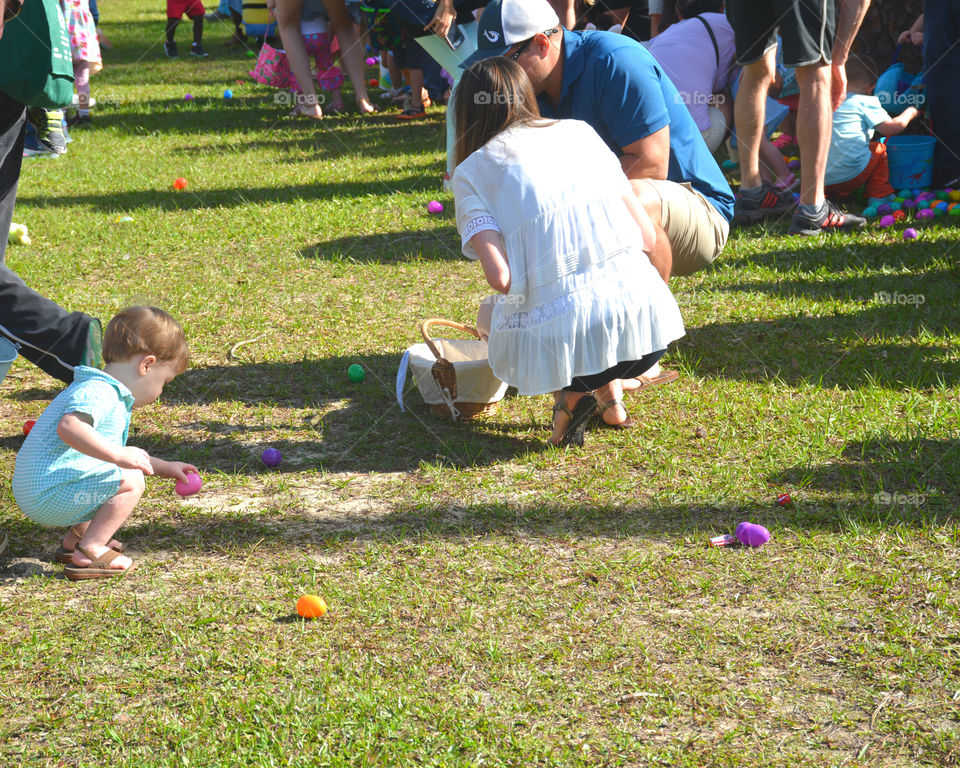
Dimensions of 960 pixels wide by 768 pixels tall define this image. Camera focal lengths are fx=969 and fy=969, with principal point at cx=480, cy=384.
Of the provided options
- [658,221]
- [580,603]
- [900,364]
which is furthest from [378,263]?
[580,603]

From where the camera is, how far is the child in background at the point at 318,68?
9.53 m

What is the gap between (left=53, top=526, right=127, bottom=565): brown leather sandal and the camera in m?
2.81

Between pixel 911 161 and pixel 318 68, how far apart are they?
6.15m

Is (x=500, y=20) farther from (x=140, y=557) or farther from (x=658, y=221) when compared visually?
(x=140, y=557)

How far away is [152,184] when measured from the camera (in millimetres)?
7422

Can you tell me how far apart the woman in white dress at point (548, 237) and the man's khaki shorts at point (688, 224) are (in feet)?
1.68

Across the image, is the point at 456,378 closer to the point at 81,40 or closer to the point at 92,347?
the point at 92,347

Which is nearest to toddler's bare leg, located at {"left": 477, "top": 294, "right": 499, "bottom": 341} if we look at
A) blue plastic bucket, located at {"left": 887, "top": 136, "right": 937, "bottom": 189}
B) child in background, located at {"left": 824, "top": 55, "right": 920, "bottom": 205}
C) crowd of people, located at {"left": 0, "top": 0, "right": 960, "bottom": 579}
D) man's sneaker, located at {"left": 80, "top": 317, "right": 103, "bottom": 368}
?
crowd of people, located at {"left": 0, "top": 0, "right": 960, "bottom": 579}

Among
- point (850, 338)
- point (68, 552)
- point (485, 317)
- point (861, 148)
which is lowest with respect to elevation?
point (68, 552)

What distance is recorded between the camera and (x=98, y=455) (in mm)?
2592

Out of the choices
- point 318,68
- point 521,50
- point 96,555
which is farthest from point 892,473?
point 318,68

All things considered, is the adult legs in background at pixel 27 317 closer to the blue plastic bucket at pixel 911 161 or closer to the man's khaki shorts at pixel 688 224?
the man's khaki shorts at pixel 688 224

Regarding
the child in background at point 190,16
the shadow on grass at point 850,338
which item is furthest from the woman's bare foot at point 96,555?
the child in background at point 190,16

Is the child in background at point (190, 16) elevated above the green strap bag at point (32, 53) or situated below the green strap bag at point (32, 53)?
above
